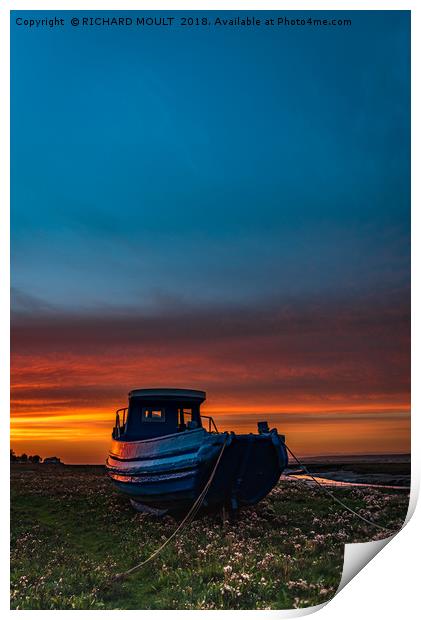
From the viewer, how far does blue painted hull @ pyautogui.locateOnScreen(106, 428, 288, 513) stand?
9.76 meters

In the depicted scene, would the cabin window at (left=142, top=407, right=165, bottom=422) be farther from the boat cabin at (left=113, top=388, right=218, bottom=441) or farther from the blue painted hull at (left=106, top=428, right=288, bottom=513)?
the blue painted hull at (left=106, top=428, right=288, bottom=513)

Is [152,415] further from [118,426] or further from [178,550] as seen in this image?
[178,550]

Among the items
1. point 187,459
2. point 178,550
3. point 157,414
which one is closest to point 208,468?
point 187,459

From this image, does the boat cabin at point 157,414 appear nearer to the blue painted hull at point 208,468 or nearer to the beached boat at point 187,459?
the beached boat at point 187,459

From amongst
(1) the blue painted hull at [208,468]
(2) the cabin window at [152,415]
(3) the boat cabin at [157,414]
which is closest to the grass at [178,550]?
(1) the blue painted hull at [208,468]

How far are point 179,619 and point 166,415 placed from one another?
347 cm

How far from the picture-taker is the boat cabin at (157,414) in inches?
408

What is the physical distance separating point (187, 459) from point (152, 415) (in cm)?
158

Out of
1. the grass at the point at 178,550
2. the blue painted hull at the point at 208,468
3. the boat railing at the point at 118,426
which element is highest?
the boat railing at the point at 118,426

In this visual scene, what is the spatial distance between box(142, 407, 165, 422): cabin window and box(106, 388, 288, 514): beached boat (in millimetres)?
16
